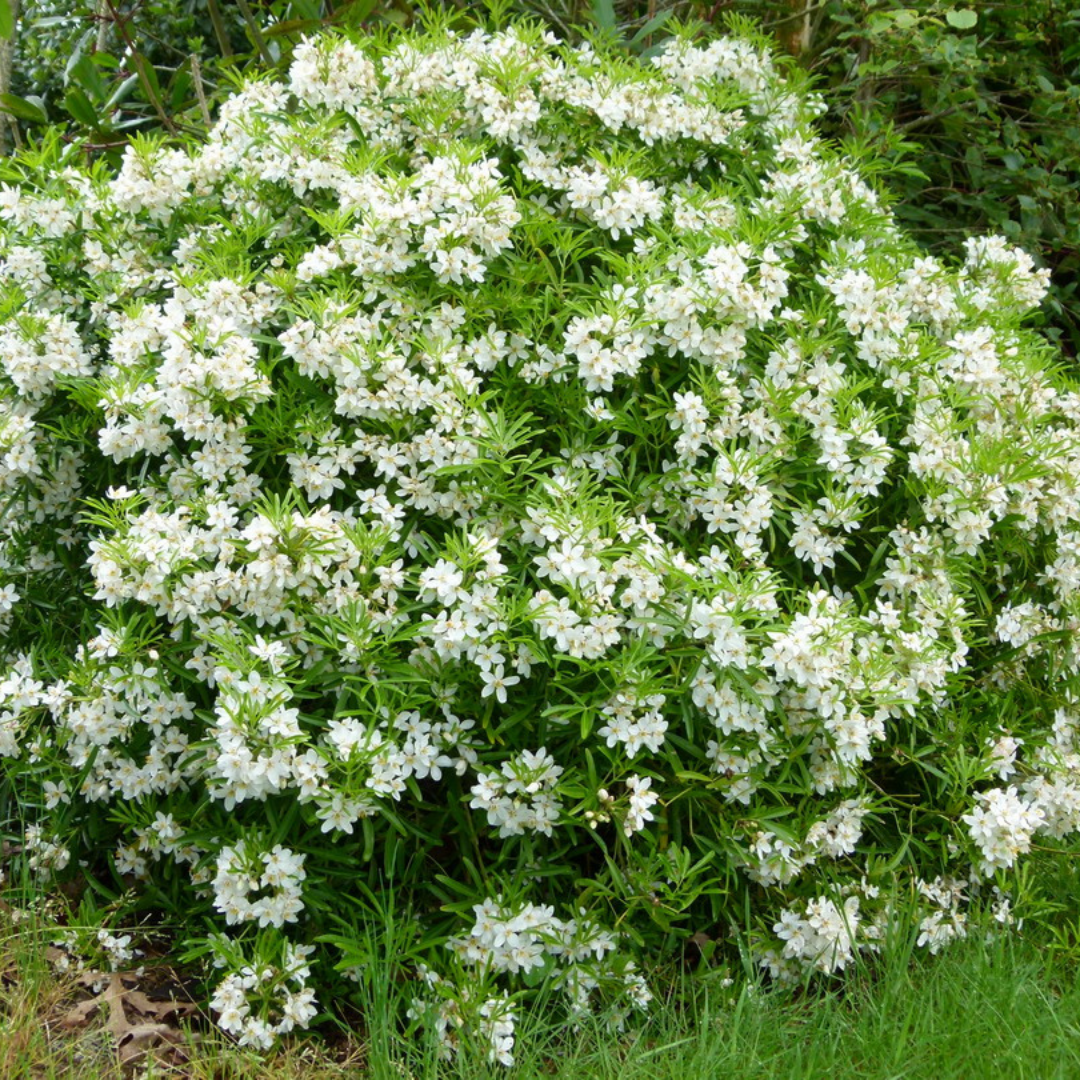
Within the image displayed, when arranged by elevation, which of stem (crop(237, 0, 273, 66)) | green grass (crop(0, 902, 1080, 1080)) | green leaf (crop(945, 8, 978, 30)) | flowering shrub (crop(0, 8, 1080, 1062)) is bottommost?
green grass (crop(0, 902, 1080, 1080))

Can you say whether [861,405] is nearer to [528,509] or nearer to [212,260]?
[528,509]

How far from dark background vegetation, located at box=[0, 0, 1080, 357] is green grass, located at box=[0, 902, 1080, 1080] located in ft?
7.87

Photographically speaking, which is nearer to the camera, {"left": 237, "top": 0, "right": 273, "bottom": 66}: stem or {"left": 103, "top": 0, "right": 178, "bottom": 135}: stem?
{"left": 103, "top": 0, "right": 178, "bottom": 135}: stem

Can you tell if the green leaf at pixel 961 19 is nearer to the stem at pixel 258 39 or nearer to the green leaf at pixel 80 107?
the stem at pixel 258 39

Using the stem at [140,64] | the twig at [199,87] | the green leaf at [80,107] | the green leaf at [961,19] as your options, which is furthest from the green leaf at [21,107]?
the green leaf at [961,19]

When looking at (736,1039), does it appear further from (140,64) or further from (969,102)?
(969,102)

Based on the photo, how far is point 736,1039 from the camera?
2.54 metres

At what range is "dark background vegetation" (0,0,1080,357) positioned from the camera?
443 cm

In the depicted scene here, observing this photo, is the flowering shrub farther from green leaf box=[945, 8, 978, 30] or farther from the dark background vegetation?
green leaf box=[945, 8, 978, 30]

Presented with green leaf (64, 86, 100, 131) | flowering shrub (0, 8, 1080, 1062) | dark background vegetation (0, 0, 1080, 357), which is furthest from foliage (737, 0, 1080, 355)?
green leaf (64, 86, 100, 131)

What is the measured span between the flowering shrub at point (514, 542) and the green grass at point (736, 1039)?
0.34ft

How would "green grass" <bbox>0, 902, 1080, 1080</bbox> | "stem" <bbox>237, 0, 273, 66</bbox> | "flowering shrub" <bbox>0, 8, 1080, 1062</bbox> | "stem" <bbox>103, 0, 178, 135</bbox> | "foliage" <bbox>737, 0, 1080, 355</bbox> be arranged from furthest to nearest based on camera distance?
"foliage" <bbox>737, 0, 1080, 355</bbox> < "stem" <bbox>237, 0, 273, 66</bbox> < "stem" <bbox>103, 0, 178, 135</bbox> < "flowering shrub" <bbox>0, 8, 1080, 1062</bbox> < "green grass" <bbox>0, 902, 1080, 1080</bbox>

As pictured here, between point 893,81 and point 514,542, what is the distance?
3831 millimetres

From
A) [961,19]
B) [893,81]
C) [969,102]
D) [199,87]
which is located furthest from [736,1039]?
[893,81]
